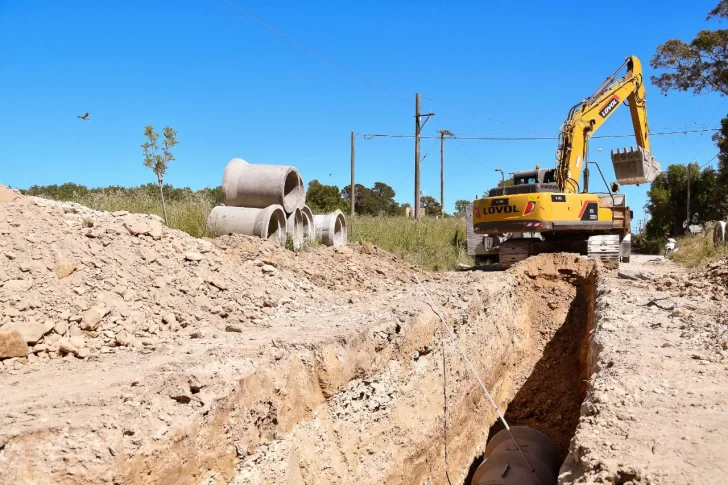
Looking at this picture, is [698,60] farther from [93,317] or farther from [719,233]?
[93,317]

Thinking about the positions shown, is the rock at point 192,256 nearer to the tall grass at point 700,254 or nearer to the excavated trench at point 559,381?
the excavated trench at point 559,381

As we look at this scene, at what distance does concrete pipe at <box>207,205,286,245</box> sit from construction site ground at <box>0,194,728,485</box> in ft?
2.15

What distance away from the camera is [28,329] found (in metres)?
4.79

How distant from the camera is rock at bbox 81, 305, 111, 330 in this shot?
5.23 metres

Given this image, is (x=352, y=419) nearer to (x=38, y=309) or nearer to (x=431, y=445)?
(x=431, y=445)

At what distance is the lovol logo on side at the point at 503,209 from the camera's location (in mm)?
11266

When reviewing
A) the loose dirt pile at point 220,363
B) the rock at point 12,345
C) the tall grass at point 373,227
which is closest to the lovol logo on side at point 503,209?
the loose dirt pile at point 220,363

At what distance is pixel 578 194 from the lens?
11.3 metres

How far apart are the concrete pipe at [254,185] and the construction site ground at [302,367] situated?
64.1 inches

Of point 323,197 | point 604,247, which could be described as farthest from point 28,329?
point 323,197

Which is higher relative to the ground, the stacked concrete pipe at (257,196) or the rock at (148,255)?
the stacked concrete pipe at (257,196)

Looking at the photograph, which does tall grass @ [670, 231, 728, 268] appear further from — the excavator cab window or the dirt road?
the dirt road

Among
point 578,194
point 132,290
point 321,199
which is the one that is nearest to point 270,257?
point 132,290

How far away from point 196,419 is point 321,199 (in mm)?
27924
